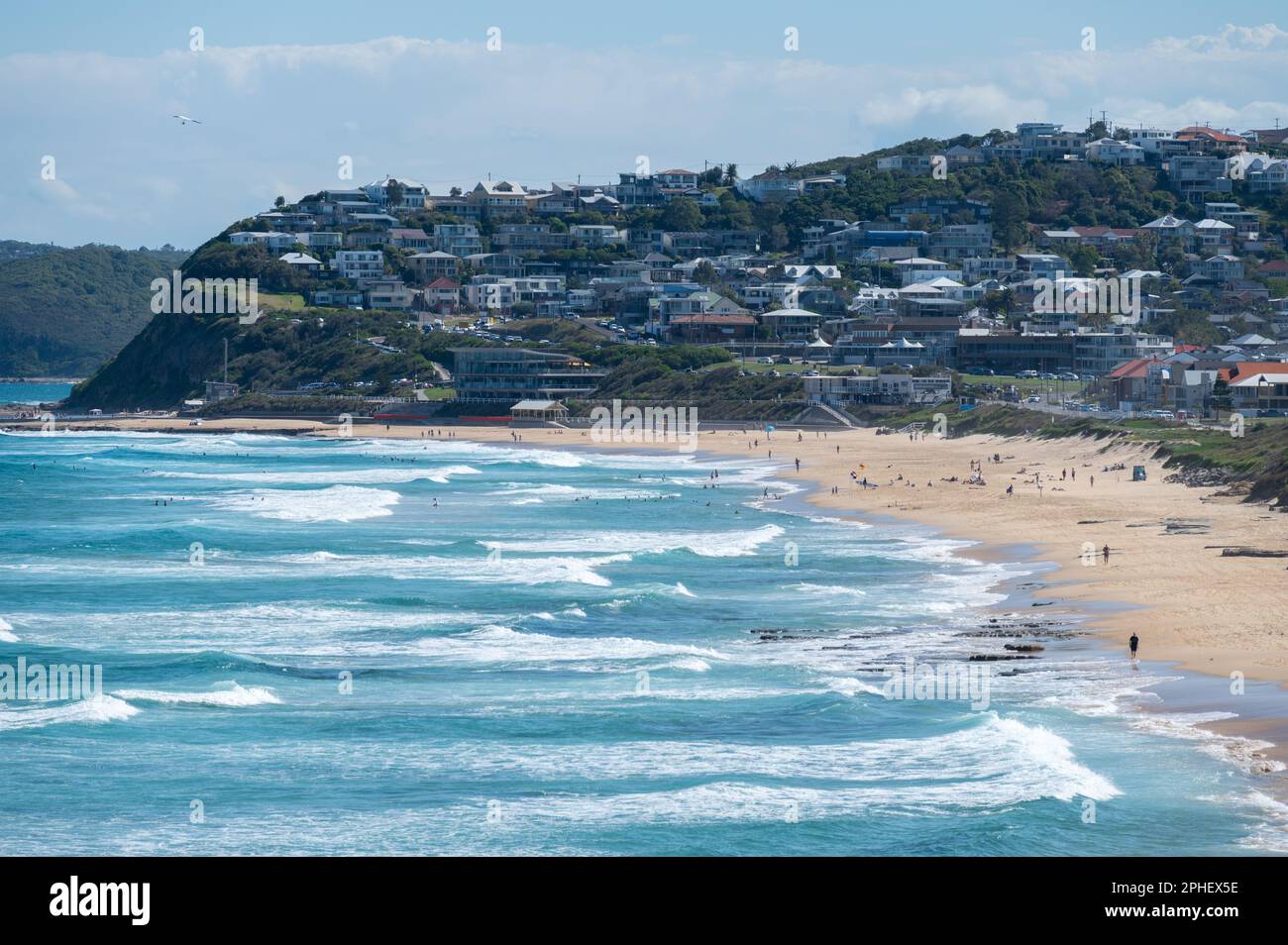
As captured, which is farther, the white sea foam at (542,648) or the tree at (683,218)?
the tree at (683,218)

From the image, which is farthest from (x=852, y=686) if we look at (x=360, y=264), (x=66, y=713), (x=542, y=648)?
(x=360, y=264)

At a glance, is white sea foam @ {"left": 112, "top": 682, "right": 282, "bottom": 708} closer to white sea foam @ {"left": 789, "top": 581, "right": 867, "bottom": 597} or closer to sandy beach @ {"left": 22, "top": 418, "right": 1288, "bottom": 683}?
white sea foam @ {"left": 789, "top": 581, "right": 867, "bottom": 597}

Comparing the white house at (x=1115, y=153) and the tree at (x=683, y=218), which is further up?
the white house at (x=1115, y=153)

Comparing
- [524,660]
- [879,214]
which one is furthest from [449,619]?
[879,214]

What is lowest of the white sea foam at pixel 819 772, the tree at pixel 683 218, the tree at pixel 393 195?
the white sea foam at pixel 819 772

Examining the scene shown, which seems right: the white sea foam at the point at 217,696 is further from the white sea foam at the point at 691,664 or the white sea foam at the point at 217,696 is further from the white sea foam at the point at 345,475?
the white sea foam at the point at 345,475

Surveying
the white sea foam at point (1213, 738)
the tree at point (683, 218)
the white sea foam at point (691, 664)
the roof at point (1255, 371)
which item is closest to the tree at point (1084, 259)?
the tree at point (683, 218)

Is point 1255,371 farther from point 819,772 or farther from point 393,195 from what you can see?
point 393,195
